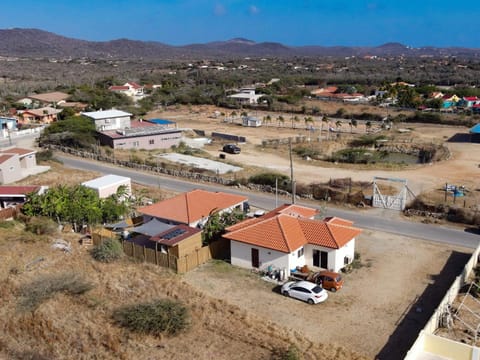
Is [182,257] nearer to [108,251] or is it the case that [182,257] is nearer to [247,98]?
[108,251]

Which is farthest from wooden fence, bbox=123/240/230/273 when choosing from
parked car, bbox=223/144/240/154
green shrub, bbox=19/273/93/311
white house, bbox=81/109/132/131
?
white house, bbox=81/109/132/131

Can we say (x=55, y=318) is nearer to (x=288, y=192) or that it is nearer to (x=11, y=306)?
(x=11, y=306)

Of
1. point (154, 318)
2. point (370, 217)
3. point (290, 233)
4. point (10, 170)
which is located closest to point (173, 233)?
point (290, 233)

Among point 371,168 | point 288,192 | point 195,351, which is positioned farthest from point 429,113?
point 195,351

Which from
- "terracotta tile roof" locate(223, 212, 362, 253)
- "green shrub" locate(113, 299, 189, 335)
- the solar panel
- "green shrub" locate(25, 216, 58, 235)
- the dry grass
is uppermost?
"terracotta tile roof" locate(223, 212, 362, 253)

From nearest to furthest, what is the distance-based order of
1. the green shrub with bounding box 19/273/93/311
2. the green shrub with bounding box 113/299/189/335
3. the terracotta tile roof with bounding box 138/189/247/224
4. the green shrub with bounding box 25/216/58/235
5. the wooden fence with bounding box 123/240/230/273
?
the green shrub with bounding box 113/299/189/335 → the green shrub with bounding box 19/273/93/311 → the wooden fence with bounding box 123/240/230/273 → the terracotta tile roof with bounding box 138/189/247/224 → the green shrub with bounding box 25/216/58/235

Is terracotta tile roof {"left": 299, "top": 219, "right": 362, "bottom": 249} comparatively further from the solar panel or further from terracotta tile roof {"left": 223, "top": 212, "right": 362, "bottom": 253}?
the solar panel
